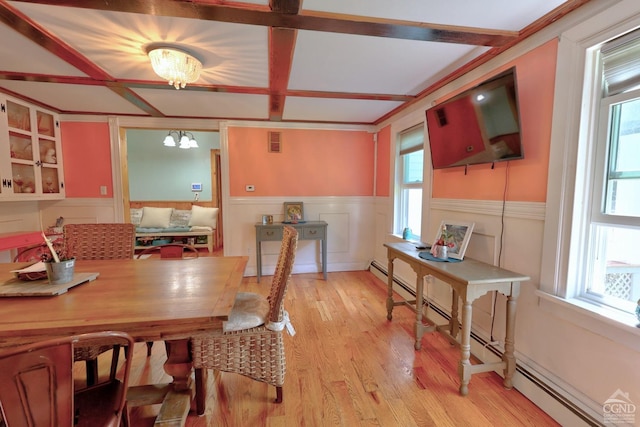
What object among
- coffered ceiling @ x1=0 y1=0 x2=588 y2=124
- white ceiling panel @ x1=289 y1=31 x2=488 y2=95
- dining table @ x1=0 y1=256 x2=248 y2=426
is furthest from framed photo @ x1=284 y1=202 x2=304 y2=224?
dining table @ x1=0 y1=256 x2=248 y2=426

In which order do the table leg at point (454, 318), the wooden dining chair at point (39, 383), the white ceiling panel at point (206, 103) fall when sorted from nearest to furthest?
the wooden dining chair at point (39, 383) < the table leg at point (454, 318) < the white ceiling panel at point (206, 103)

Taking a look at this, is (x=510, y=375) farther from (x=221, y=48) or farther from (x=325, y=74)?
(x=221, y=48)

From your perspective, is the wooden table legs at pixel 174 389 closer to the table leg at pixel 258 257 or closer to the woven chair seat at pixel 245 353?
the woven chair seat at pixel 245 353

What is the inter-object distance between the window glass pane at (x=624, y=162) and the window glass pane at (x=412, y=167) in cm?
170

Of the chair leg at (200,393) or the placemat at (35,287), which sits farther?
the chair leg at (200,393)

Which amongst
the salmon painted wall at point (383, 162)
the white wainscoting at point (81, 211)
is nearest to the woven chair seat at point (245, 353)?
the salmon painted wall at point (383, 162)

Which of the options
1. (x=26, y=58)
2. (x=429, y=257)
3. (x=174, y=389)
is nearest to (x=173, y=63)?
(x=26, y=58)

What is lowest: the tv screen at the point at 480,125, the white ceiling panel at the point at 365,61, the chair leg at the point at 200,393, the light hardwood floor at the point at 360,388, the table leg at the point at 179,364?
the light hardwood floor at the point at 360,388

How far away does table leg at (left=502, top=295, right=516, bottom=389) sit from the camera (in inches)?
65.0

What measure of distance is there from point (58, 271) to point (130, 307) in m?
0.55

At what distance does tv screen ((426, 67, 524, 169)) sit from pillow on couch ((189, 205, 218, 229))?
4.39 metres

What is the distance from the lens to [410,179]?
3.30m

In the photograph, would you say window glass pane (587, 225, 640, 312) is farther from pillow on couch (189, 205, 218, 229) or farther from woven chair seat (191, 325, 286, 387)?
pillow on couch (189, 205, 218, 229)

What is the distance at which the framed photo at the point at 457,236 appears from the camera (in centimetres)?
202
